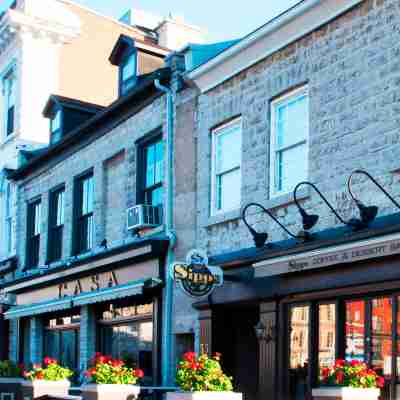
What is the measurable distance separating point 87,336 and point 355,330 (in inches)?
351

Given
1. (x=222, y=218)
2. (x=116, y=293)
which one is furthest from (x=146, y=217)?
(x=222, y=218)

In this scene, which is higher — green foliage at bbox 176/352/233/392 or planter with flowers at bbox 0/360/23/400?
green foliage at bbox 176/352/233/392

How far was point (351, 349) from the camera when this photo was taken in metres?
11.3

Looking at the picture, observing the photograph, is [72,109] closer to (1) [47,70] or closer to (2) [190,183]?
(1) [47,70]

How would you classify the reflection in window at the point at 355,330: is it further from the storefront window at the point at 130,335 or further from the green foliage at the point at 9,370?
the green foliage at the point at 9,370

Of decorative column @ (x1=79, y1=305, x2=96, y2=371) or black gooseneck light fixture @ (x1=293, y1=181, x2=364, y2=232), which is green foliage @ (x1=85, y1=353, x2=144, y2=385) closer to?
black gooseneck light fixture @ (x1=293, y1=181, x2=364, y2=232)

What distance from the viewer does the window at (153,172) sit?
16.6 meters

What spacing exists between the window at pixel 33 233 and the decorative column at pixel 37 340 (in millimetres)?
1568

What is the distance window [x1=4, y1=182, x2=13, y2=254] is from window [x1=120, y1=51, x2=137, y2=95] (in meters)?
7.25

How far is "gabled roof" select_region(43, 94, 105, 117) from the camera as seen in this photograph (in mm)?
22972

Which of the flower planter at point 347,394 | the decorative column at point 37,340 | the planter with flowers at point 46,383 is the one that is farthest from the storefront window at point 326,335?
the decorative column at point 37,340

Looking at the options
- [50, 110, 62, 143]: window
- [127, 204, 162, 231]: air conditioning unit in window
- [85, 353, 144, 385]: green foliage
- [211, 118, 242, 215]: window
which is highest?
[50, 110, 62, 143]: window

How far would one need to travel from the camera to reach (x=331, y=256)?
1071 cm

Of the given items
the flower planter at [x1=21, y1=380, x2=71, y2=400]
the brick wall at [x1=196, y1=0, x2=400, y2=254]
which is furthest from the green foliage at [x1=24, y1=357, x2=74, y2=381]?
the brick wall at [x1=196, y1=0, x2=400, y2=254]
